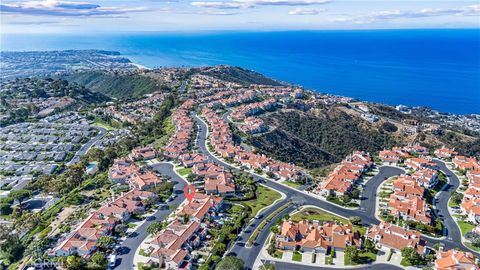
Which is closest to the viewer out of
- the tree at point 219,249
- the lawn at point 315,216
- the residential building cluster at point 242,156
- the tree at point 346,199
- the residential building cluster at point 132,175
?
the tree at point 219,249

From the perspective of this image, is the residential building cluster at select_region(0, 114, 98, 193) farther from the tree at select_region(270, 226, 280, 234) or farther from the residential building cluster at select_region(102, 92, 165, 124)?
the tree at select_region(270, 226, 280, 234)

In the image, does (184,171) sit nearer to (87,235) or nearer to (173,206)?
(173,206)

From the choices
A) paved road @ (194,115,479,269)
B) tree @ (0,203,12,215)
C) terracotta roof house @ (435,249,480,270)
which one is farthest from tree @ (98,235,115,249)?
terracotta roof house @ (435,249,480,270)

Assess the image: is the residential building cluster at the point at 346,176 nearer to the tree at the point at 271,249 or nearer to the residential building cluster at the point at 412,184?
the residential building cluster at the point at 412,184

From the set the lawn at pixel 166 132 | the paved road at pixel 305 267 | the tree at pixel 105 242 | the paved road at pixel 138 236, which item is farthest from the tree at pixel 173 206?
the lawn at pixel 166 132

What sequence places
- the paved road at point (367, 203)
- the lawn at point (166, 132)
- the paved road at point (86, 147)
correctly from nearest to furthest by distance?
1. the paved road at point (367, 203)
2. the paved road at point (86, 147)
3. the lawn at point (166, 132)

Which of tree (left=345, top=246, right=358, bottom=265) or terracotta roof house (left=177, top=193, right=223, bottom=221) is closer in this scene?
tree (left=345, top=246, right=358, bottom=265)
